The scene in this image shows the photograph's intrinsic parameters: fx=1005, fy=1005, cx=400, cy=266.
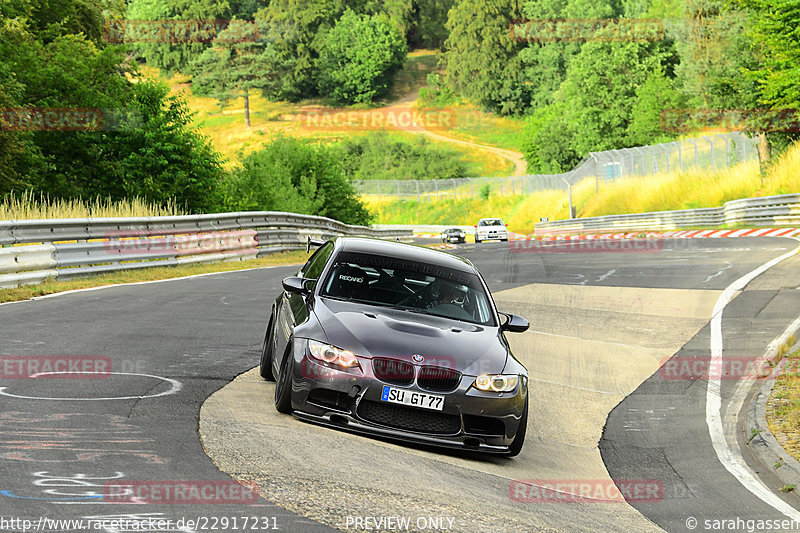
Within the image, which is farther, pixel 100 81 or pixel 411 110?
pixel 411 110

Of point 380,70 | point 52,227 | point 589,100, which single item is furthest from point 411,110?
point 52,227

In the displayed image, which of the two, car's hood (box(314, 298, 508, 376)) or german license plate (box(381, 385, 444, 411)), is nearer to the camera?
german license plate (box(381, 385, 444, 411))

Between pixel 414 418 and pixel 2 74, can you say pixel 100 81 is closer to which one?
→ pixel 2 74

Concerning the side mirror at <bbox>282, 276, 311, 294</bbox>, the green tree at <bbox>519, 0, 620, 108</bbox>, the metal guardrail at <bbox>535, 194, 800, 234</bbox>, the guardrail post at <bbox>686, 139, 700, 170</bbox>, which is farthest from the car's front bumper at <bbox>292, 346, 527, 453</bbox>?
the green tree at <bbox>519, 0, 620, 108</bbox>

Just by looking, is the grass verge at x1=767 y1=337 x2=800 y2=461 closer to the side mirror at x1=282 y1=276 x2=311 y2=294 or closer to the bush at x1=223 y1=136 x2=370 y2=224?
the side mirror at x1=282 y1=276 x2=311 y2=294

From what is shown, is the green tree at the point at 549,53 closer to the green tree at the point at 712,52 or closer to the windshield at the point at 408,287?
the green tree at the point at 712,52

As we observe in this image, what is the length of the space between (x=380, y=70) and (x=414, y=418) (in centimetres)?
15252

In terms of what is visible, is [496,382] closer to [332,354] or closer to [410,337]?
[410,337]

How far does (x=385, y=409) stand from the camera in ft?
24.0

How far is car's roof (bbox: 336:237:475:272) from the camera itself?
9062 millimetres

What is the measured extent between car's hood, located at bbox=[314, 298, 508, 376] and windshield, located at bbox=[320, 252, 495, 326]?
26 cm

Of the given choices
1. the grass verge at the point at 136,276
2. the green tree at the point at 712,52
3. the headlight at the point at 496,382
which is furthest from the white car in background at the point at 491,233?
the headlight at the point at 496,382

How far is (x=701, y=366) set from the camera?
40.9ft

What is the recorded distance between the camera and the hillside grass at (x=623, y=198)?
44125 mm
